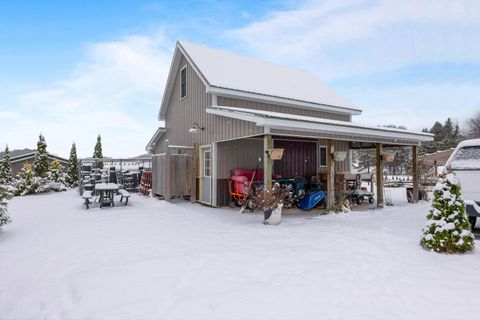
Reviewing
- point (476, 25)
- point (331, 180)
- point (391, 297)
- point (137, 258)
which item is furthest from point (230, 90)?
point (476, 25)

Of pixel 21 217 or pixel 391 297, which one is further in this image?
pixel 21 217

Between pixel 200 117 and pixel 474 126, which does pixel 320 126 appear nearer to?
pixel 200 117

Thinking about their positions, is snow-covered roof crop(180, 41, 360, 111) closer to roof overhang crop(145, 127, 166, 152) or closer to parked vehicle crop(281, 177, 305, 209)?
parked vehicle crop(281, 177, 305, 209)

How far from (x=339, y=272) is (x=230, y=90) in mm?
8835

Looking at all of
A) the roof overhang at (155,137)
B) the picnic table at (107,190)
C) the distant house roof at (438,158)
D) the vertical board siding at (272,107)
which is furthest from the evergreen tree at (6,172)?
the distant house roof at (438,158)

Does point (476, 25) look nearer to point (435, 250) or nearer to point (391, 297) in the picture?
point (435, 250)

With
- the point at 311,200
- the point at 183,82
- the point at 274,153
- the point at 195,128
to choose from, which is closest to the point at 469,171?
the point at 274,153

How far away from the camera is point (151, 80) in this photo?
20422 millimetres

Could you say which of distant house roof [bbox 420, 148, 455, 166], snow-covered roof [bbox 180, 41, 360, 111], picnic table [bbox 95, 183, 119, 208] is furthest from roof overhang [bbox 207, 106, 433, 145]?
picnic table [bbox 95, 183, 119, 208]

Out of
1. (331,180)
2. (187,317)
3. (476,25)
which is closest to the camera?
(187,317)

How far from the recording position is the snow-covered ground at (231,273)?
325cm

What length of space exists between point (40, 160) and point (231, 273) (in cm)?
2114

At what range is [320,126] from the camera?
28.7ft

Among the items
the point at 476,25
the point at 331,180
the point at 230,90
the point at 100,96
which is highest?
the point at 476,25
